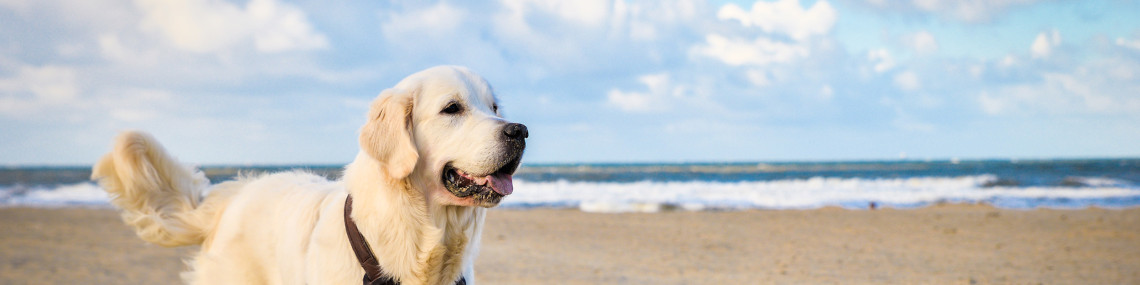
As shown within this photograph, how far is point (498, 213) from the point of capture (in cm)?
1482

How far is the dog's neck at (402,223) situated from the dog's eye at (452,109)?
0.31 m

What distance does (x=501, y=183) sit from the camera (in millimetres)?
2475

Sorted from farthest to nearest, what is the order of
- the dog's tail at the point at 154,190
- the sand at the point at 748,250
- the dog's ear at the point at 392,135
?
the sand at the point at 748,250 < the dog's tail at the point at 154,190 < the dog's ear at the point at 392,135

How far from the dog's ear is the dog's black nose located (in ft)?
1.11

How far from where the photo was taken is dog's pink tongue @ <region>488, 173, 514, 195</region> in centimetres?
244

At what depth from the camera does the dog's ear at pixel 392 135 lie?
2373mm

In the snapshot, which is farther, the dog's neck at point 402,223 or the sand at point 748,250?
the sand at point 748,250

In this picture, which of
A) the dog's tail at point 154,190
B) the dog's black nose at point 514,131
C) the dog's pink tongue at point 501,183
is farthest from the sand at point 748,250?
the dog's black nose at point 514,131

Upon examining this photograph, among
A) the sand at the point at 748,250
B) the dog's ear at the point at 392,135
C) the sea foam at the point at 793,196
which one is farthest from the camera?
the sea foam at the point at 793,196

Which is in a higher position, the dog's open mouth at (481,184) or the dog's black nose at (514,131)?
the dog's black nose at (514,131)

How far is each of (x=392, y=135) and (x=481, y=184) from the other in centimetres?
38

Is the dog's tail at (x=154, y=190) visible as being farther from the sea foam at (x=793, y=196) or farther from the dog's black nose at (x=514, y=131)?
the sea foam at (x=793, y=196)

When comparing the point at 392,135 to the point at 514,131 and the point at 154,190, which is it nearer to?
the point at 514,131

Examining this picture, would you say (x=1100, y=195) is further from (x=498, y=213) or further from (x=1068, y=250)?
(x=498, y=213)
